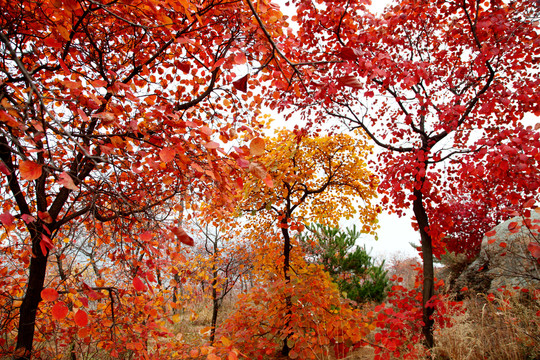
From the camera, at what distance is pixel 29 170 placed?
3.17 ft

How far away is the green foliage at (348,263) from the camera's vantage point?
658cm

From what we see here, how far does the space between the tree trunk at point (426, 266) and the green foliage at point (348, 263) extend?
2850mm

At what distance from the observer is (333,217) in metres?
4.73

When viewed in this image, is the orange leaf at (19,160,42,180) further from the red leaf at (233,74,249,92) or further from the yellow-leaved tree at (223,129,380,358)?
the yellow-leaved tree at (223,129,380,358)

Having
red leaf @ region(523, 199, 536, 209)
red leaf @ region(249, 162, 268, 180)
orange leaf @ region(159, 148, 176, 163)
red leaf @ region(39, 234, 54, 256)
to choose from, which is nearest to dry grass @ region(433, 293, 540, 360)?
red leaf @ region(523, 199, 536, 209)

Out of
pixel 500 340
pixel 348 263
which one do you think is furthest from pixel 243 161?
pixel 348 263

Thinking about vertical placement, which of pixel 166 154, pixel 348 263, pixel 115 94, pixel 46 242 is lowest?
pixel 348 263

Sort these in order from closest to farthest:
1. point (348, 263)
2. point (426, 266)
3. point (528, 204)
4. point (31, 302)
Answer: point (528, 204) < point (31, 302) < point (426, 266) < point (348, 263)

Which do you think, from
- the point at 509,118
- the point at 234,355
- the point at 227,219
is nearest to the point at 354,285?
the point at 227,219

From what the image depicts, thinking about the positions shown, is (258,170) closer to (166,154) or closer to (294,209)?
(166,154)

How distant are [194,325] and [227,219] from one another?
4.44 meters

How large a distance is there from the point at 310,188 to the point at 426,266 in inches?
79.3

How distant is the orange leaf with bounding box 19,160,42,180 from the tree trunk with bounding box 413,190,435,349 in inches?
157

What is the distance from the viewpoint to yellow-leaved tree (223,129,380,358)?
341 cm
